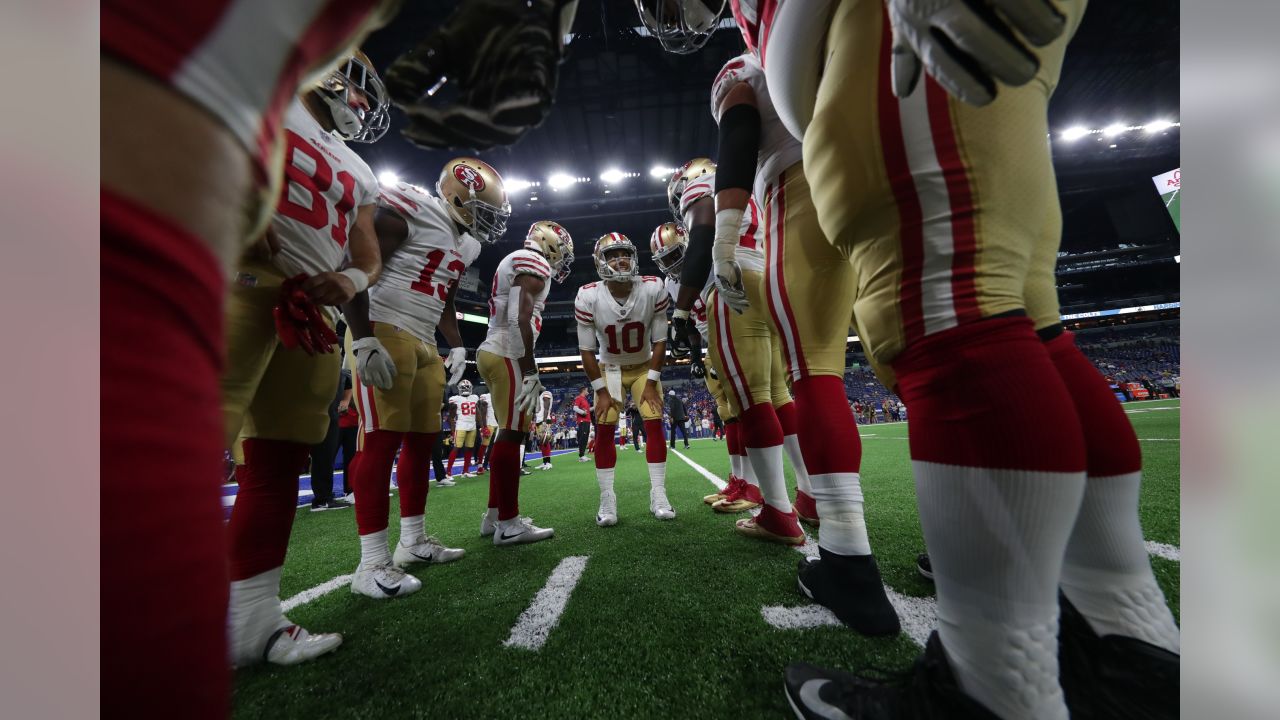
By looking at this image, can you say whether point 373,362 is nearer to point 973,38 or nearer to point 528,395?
point 528,395

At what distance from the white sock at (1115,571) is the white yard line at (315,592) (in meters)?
2.36

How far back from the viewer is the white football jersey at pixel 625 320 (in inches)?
149

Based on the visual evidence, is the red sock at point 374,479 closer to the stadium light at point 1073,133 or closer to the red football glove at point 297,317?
the red football glove at point 297,317

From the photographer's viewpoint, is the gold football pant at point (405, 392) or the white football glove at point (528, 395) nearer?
the gold football pant at point (405, 392)

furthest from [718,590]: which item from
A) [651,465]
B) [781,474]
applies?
[651,465]

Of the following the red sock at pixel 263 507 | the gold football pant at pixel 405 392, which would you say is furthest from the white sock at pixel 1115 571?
the gold football pant at pixel 405 392

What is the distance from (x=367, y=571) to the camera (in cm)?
192

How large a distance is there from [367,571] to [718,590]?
1.48 m

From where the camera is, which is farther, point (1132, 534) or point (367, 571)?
point (367, 571)

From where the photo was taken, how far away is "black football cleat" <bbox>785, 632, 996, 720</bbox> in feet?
2.25

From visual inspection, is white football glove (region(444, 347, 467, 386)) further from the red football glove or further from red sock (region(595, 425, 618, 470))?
the red football glove

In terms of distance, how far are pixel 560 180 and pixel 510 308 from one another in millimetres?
15386

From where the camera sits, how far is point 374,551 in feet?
6.44
